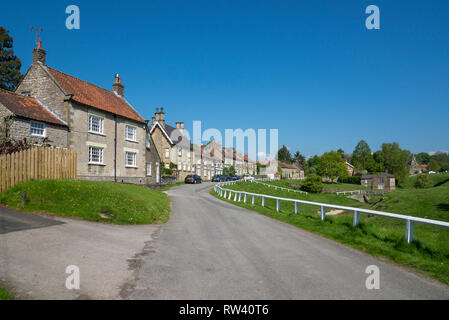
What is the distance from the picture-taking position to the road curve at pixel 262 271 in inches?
180

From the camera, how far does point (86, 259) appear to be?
20.0 feet

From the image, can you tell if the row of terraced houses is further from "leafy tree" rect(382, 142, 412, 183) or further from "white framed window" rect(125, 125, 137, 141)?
"leafy tree" rect(382, 142, 412, 183)

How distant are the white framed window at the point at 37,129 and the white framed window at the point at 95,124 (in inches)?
176

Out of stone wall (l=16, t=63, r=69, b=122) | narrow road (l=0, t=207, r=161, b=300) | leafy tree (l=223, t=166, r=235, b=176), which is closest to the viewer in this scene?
narrow road (l=0, t=207, r=161, b=300)

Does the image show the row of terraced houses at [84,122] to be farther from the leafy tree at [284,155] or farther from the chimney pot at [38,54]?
the leafy tree at [284,155]

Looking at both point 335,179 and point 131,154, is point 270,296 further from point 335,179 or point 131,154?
point 335,179

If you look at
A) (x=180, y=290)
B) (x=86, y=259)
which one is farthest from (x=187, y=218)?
(x=180, y=290)

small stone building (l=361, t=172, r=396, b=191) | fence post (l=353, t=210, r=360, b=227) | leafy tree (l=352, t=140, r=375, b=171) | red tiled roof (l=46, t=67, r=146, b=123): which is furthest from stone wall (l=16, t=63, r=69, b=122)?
leafy tree (l=352, t=140, r=375, b=171)

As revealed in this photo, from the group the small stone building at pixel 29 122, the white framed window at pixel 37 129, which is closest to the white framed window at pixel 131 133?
the small stone building at pixel 29 122

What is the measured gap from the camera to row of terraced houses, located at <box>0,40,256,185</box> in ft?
69.7

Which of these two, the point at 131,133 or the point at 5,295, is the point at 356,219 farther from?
the point at 131,133

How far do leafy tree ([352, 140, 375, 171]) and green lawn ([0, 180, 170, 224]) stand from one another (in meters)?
105
